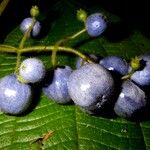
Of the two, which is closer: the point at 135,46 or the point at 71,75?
the point at 71,75

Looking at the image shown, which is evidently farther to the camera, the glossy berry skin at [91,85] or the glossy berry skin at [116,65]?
the glossy berry skin at [116,65]

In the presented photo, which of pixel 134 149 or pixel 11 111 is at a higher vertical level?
pixel 11 111

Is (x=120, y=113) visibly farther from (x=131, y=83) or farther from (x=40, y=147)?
(x=40, y=147)

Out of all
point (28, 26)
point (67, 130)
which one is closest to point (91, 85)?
point (67, 130)

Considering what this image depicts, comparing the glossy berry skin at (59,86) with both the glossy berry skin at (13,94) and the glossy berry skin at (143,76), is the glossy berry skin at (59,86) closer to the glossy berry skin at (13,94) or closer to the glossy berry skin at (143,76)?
the glossy berry skin at (13,94)

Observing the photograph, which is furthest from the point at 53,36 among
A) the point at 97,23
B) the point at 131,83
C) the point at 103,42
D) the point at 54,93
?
the point at 131,83

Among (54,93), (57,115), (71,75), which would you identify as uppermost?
(71,75)

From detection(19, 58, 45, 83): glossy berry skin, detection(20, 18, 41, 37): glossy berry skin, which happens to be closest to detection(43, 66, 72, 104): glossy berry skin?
detection(19, 58, 45, 83): glossy berry skin

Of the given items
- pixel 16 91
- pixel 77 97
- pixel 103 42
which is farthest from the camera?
pixel 103 42

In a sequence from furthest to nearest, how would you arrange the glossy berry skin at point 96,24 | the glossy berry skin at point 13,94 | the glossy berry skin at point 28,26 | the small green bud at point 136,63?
the glossy berry skin at point 28,26 → the glossy berry skin at point 96,24 → the glossy berry skin at point 13,94 → the small green bud at point 136,63

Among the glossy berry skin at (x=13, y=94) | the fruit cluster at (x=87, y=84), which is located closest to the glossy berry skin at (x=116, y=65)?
the fruit cluster at (x=87, y=84)
